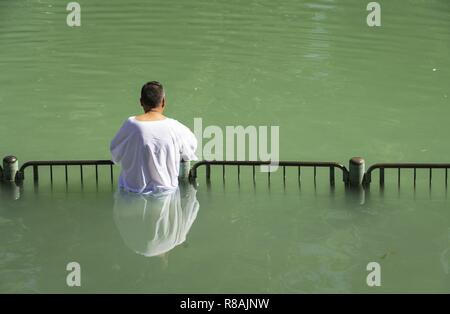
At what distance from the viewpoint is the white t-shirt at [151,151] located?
7762mm

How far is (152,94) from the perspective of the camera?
775 cm

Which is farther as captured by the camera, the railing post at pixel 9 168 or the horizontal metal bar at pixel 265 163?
the railing post at pixel 9 168

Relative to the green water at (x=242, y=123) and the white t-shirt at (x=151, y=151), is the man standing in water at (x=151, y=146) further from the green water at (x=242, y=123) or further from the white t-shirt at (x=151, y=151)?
the green water at (x=242, y=123)

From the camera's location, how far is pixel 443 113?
12047 millimetres

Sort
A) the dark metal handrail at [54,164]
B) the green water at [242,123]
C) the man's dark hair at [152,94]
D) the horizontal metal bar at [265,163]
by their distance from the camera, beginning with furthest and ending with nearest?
the dark metal handrail at [54,164], the horizontal metal bar at [265,163], the man's dark hair at [152,94], the green water at [242,123]

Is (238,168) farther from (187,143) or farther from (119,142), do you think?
(119,142)

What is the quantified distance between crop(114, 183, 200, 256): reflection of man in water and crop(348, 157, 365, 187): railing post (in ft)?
5.52

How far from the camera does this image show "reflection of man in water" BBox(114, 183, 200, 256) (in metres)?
7.50

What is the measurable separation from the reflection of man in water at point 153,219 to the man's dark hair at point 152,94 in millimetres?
936

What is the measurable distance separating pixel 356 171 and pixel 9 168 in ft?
12.2

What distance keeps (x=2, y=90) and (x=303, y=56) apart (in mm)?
5324

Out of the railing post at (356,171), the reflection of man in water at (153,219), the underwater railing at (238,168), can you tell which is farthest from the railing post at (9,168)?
the railing post at (356,171)

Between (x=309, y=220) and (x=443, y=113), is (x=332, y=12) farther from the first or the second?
(x=309, y=220)
